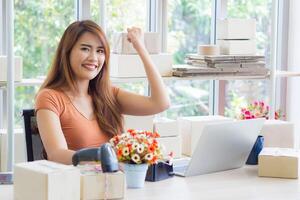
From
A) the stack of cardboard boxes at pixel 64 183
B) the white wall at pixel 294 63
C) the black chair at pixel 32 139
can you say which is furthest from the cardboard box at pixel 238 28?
the stack of cardboard boxes at pixel 64 183

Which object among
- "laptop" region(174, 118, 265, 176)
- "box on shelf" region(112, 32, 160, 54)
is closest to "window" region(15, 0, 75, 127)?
"box on shelf" region(112, 32, 160, 54)

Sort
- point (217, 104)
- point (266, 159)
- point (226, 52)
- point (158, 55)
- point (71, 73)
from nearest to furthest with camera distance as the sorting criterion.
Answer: point (266, 159) < point (71, 73) < point (158, 55) < point (226, 52) < point (217, 104)

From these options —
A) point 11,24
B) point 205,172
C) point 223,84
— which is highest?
point 11,24

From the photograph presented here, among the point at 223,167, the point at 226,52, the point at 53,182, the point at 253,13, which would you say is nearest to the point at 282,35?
the point at 253,13

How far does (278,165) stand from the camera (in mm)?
2590

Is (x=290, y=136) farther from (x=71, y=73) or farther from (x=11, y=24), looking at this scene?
(x=11, y=24)

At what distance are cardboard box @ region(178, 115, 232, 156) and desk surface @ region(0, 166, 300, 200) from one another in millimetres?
1098

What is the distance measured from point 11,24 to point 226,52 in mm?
1339

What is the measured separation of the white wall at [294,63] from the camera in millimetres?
4613

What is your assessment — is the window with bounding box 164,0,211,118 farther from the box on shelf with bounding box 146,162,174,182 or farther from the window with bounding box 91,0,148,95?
the box on shelf with bounding box 146,162,174,182

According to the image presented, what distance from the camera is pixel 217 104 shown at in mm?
4566

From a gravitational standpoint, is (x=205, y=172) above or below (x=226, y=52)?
below

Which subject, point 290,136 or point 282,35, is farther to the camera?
point 282,35

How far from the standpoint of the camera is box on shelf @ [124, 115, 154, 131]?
355 cm
